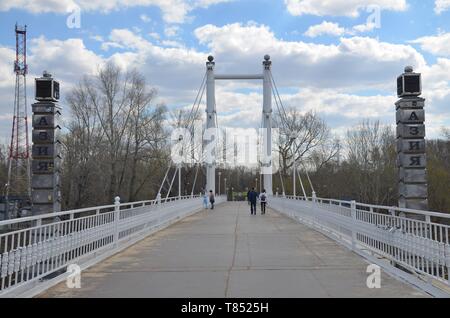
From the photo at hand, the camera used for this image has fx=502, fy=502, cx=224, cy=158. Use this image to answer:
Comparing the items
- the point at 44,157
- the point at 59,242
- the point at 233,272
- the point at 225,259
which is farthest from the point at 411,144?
the point at 59,242

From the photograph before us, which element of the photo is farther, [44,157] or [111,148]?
[111,148]

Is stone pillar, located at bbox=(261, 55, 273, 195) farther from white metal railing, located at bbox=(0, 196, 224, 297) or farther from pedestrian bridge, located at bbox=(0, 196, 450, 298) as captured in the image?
pedestrian bridge, located at bbox=(0, 196, 450, 298)

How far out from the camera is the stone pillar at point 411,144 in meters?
15.1

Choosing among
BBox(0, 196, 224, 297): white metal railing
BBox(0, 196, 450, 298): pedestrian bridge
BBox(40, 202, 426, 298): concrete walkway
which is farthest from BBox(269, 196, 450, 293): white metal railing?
BBox(0, 196, 224, 297): white metal railing

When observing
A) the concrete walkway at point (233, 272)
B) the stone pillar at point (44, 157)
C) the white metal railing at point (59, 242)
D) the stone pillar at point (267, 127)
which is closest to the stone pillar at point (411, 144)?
the concrete walkway at point (233, 272)

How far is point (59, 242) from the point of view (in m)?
8.41

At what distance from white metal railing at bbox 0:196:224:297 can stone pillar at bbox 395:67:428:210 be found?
316 inches

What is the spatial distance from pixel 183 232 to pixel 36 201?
15.5 ft

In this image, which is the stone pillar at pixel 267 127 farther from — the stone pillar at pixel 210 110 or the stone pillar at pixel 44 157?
the stone pillar at pixel 44 157

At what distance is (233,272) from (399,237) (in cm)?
294

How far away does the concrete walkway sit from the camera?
698cm

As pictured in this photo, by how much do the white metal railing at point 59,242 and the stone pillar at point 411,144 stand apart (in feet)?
26.3

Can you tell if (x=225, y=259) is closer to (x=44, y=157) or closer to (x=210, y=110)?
(x=44, y=157)
